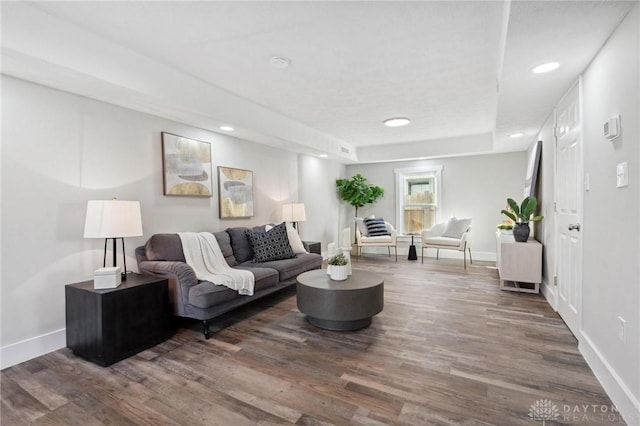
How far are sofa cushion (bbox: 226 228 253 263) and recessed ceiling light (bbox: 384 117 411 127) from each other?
2.73 metres

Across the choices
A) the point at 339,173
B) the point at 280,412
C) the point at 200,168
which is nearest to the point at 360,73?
the point at 200,168

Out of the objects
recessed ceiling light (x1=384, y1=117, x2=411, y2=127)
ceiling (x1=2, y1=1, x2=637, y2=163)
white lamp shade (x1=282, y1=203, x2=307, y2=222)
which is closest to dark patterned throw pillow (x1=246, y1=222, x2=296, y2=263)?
white lamp shade (x1=282, y1=203, x2=307, y2=222)

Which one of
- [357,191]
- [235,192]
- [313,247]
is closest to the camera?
[235,192]

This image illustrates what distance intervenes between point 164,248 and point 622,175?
11.7 feet

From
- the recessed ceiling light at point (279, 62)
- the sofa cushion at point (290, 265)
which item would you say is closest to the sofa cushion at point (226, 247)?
the sofa cushion at point (290, 265)

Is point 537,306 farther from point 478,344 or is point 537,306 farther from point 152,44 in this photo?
point 152,44

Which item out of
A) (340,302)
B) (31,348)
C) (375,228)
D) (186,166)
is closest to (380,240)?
(375,228)

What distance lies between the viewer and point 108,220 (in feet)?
8.24

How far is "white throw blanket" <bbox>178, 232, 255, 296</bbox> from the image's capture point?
303 cm

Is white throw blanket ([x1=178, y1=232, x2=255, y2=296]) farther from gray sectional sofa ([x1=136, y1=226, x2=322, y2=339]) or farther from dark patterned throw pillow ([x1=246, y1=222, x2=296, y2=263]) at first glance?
dark patterned throw pillow ([x1=246, y1=222, x2=296, y2=263])

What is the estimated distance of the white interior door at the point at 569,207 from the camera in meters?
2.53

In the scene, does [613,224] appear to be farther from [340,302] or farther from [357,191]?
[357,191]

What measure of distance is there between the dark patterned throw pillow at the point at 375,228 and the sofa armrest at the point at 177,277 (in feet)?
14.1

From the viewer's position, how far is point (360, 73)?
3.07 m
